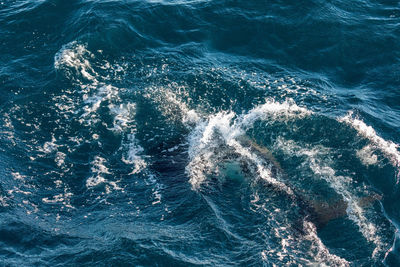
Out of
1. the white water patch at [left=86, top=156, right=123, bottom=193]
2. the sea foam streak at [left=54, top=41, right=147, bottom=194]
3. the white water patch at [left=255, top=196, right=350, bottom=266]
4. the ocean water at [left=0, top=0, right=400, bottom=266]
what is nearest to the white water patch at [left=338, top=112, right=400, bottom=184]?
the ocean water at [left=0, top=0, right=400, bottom=266]

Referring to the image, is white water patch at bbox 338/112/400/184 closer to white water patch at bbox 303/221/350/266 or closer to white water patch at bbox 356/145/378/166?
white water patch at bbox 356/145/378/166

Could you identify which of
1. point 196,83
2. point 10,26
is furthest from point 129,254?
point 10,26

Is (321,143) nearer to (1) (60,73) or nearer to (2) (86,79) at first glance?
(2) (86,79)

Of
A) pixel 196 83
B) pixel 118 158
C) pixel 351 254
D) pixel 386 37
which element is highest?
pixel 386 37

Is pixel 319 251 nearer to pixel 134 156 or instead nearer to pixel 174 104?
pixel 134 156

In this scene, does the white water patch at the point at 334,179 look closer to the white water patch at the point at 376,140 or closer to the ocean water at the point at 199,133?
the ocean water at the point at 199,133

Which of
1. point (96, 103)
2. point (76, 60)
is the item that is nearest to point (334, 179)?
point (96, 103)

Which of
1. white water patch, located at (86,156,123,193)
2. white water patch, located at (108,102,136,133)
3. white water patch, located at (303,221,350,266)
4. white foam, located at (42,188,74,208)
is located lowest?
white water patch, located at (303,221,350,266)
